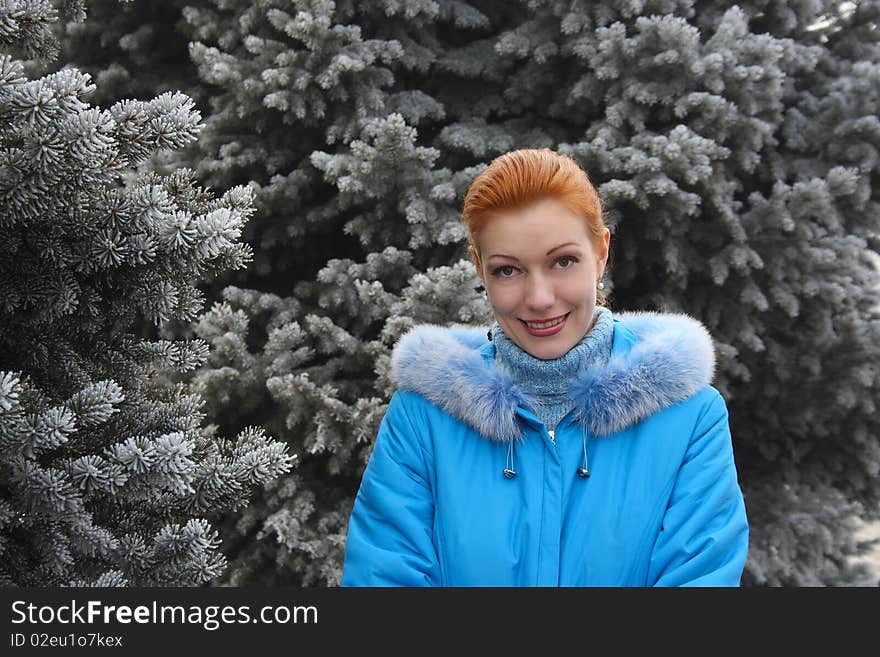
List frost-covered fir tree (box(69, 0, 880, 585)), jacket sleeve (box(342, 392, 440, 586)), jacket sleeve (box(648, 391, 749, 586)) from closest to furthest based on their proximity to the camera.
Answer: jacket sleeve (box(648, 391, 749, 586)) < jacket sleeve (box(342, 392, 440, 586)) < frost-covered fir tree (box(69, 0, 880, 585))

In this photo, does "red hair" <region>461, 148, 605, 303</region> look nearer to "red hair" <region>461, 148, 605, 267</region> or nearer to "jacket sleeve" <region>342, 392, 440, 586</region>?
"red hair" <region>461, 148, 605, 267</region>

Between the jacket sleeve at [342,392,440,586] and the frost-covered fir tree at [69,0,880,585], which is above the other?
the frost-covered fir tree at [69,0,880,585]

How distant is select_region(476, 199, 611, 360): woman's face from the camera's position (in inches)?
64.9

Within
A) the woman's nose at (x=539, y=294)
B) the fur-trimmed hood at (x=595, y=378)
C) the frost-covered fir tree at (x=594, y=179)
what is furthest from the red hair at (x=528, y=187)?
the frost-covered fir tree at (x=594, y=179)

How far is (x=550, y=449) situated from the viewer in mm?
1671

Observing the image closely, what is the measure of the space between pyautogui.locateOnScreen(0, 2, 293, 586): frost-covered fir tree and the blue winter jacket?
1.72 feet

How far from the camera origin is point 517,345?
1.76 m

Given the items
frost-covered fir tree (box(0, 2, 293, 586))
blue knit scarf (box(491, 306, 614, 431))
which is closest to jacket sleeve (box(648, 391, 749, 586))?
blue knit scarf (box(491, 306, 614, 431))

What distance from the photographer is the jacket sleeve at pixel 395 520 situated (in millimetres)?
1644

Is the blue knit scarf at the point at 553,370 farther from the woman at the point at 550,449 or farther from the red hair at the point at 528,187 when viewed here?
A: the red hair at the point at 528,187

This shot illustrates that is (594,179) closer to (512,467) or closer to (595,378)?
(595,378)

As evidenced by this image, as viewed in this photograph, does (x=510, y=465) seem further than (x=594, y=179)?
No

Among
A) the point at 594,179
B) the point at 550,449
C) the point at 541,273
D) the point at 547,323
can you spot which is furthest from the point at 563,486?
the point at 594,179

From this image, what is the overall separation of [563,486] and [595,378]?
236mm
